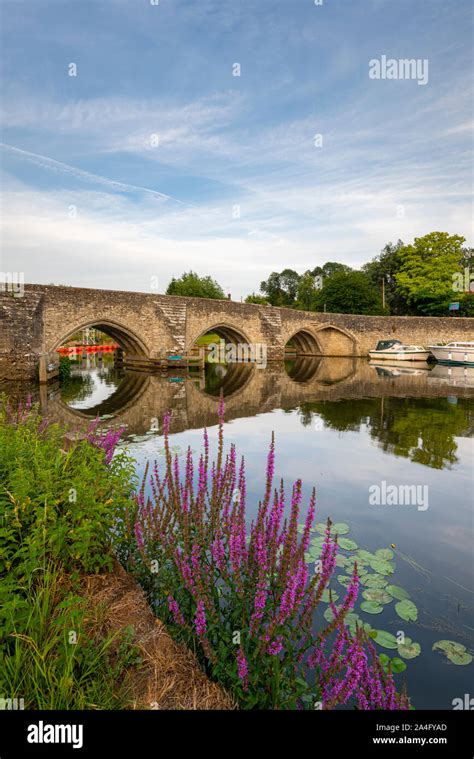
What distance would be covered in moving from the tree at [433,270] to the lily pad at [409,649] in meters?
50.6

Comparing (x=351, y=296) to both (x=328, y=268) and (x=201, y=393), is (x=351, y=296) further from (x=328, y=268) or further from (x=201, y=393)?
(x=328, y=268)

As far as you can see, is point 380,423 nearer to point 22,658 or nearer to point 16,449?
point 16,449

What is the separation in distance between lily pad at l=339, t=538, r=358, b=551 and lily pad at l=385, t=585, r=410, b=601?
0.78 meters

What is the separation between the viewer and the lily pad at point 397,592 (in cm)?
419

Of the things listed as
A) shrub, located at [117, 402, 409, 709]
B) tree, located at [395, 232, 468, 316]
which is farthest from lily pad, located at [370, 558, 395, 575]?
tree, located at [395, 232, 468, 316]

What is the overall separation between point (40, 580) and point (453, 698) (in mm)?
3059

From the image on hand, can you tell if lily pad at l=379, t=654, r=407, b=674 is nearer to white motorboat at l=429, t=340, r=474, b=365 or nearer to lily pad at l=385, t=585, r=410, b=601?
lily pad at l=385, t=585, r=410, b=601

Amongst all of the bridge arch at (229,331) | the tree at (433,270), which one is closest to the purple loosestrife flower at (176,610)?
the bridge arch at (229,331)

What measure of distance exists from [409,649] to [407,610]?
530 mm

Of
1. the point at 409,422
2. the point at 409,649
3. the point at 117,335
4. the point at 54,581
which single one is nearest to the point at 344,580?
the point at 409,649

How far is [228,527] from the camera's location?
10.4 feet

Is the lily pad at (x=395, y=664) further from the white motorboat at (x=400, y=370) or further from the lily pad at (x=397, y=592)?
the white motorboat at (x=400, y=370)

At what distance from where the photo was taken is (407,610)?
13.0 ft
